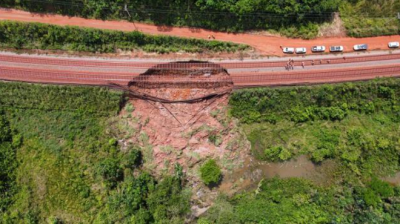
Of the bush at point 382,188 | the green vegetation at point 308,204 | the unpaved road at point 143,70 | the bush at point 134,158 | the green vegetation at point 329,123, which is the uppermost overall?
the unpaved road at point 143,70

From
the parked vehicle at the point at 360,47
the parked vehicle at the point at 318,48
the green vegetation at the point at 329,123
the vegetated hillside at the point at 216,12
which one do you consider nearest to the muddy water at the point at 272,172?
the green vegetation at the point at 329,123

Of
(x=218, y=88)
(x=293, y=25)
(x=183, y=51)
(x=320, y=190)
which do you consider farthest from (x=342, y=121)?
(x=183, y=51)

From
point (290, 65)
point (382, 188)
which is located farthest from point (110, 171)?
point (382, 188)

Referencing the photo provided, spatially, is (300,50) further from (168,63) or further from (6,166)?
(6,166)

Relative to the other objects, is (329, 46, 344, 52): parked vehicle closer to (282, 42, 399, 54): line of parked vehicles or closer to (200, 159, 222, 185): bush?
(282, 42, 399, 54): line of parked vehicles

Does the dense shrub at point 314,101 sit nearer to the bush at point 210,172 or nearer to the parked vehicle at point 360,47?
the parked vehicle at point 360,47

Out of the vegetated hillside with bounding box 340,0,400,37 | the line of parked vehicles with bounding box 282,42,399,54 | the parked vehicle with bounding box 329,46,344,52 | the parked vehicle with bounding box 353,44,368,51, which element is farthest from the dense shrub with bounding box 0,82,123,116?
the vegetated hillside with bounding box 340,0,400,37
